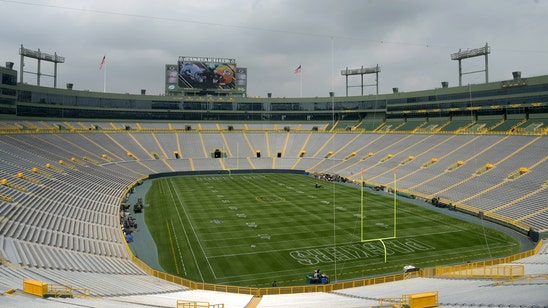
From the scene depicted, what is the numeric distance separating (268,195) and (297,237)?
18396 mm

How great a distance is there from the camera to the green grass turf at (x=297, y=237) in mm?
25109

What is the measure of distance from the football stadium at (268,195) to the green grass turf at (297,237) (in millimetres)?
228

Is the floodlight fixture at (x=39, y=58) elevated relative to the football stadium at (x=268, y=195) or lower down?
elevated

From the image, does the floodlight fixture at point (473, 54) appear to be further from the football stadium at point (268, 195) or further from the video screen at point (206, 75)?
the video screen at point (206, 75)

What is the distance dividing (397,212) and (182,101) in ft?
208

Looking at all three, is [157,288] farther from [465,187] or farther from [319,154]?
[319,154]

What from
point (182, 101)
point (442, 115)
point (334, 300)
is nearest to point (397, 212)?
point (334, 300)

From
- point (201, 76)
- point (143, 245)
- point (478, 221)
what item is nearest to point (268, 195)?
point (143, 245)

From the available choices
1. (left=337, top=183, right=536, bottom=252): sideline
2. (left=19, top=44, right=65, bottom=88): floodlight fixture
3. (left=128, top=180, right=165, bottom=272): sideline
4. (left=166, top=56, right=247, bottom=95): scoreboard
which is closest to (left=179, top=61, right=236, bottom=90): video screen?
(left=166, top=56, right=247, bottom=95): scoreboard

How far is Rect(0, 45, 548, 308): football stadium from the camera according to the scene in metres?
18.6

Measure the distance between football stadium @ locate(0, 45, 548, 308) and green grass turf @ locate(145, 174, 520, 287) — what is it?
228 mm

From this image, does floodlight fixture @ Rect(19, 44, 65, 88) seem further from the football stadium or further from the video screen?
the video screen

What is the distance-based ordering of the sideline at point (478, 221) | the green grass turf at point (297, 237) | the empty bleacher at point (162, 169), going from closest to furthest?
1. the empty bleacher at point (162, 169)
2. the green grass turf at point (297, 237)
3. the sideline at point (478, 221)

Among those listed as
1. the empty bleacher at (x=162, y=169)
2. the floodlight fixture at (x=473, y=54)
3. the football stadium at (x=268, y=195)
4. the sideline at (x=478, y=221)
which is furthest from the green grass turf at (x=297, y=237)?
the floodlight fixture at (x=473, y=54)
